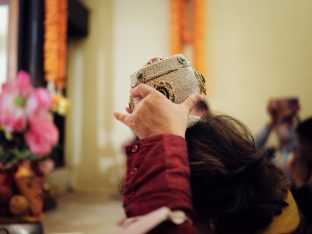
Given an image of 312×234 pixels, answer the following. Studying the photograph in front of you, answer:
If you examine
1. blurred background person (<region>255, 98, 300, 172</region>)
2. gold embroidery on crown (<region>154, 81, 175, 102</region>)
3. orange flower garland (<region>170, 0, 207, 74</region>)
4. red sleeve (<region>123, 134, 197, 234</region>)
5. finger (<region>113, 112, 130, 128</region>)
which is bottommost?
blurred background person (<region>255, 98, 300, 172</region>)

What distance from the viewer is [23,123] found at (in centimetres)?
202

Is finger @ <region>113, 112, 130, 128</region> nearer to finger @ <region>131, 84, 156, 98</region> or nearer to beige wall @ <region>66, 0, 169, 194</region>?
finger @ <region>131, 84, 156, 98</region>

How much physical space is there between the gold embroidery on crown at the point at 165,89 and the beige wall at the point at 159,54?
11.7ft

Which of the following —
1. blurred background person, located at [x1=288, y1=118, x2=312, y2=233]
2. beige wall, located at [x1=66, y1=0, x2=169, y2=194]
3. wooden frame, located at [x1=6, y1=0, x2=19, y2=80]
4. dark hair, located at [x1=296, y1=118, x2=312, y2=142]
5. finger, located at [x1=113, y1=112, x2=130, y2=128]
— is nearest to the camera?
finger, located at [x1=113, y1=112, x2=130, y2=128]

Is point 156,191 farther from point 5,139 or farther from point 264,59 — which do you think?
point 264,59

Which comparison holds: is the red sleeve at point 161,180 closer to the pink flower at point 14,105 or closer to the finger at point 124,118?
the finger at point 124,118

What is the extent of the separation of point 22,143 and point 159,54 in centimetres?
254

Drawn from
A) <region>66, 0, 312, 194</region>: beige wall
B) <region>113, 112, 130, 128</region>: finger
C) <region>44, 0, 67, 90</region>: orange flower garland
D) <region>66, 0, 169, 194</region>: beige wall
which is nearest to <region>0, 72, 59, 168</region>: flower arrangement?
<region>44, 0, 67, 90</region>: orange flower garland

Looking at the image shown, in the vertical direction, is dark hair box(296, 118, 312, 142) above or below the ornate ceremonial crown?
below

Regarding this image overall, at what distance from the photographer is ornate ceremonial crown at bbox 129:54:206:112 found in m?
0.67

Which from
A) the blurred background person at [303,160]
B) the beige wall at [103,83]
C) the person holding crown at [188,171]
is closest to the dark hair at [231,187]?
the person holding crown at [188,171]

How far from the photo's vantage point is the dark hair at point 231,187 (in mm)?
616

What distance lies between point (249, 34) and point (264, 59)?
1.10 ft

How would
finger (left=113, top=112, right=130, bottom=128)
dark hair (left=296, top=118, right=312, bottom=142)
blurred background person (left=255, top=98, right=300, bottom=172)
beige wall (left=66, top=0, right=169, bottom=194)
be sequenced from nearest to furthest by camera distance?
finger (left=113, top=112, right=130, bottom=128), dark hair (left=296, top=118, right=312, bottom=142), blurred background person (left=255, top=98, right=300, bottom=172), beige wall (left=66, top=0, right=169, bottom=194)
